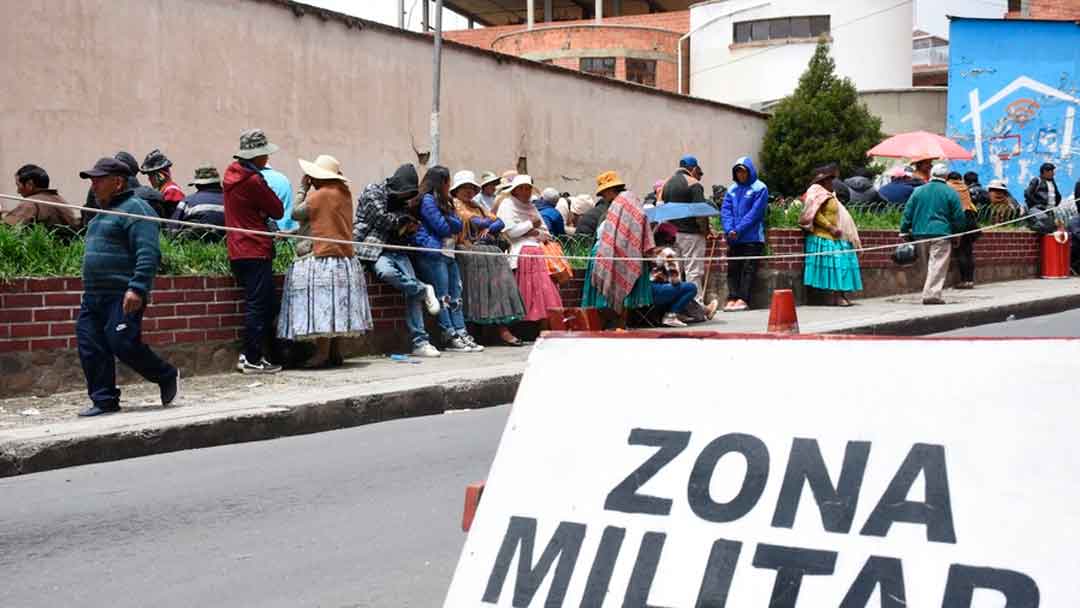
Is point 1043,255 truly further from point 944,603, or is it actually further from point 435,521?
point 944,603

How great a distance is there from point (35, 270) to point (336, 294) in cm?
212

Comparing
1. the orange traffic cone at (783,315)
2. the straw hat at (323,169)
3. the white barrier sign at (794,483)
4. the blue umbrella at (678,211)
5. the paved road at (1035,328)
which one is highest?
the straw hat at (323,169)

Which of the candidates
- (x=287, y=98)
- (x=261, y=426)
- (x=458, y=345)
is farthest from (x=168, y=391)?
(x=287, y=98)

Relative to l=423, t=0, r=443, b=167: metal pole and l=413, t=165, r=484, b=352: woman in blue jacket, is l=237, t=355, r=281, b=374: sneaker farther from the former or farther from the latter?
l=423, t=0, r=443, b=167: metal pole

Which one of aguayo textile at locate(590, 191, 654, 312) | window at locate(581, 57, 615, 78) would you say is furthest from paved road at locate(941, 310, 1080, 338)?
window at locate(581, 57, 615, 78)

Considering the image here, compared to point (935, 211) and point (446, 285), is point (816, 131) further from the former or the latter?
point (446, 285)

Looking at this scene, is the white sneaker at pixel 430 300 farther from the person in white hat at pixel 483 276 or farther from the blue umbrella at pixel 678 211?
the blue umbrella at pixel 678 211

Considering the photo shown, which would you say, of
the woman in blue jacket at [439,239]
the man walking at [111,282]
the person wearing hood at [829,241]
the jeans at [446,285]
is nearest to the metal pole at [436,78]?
the person wearing hood at [829,241]

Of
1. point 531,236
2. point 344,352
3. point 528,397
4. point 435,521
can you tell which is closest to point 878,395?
point 528,397

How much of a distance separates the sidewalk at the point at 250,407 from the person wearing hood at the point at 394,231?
587mm

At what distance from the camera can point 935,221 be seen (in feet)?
49.0

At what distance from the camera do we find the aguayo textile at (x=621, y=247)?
1205 centimetres

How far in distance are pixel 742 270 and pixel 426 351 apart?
5.50 m

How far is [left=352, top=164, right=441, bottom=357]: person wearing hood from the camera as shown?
1023 centimetres
